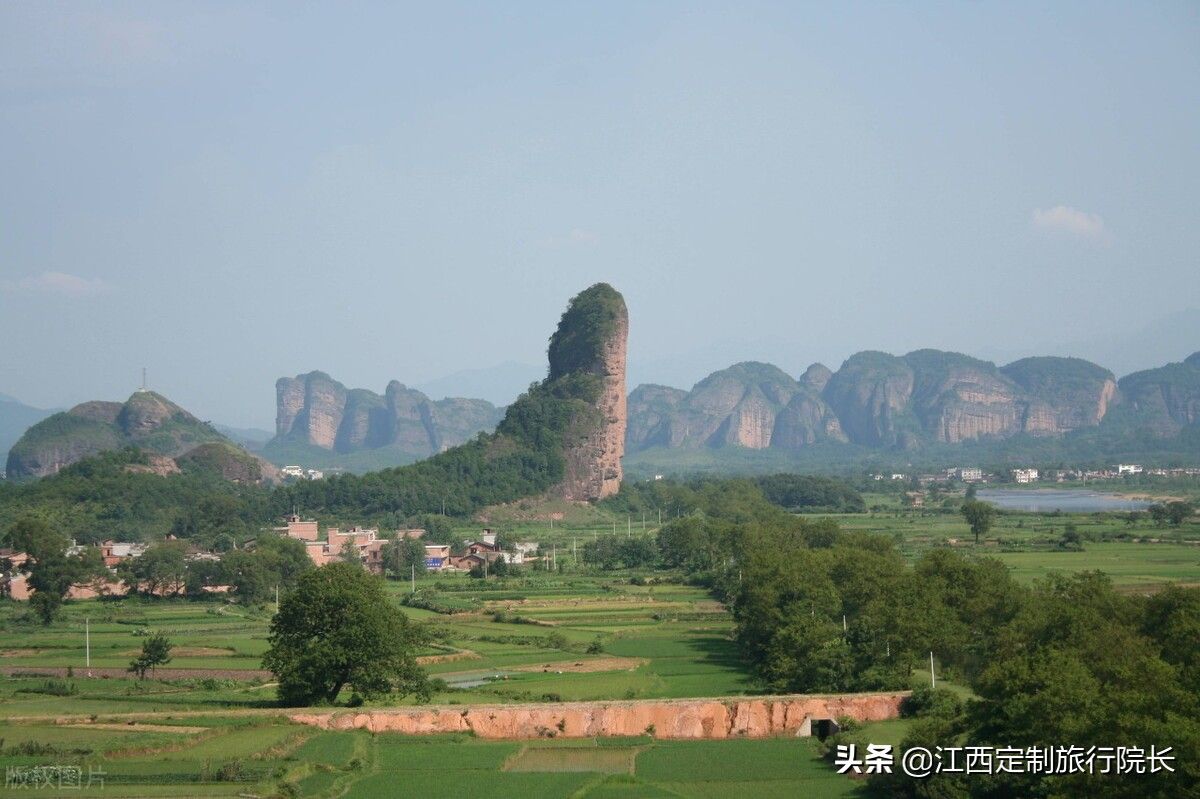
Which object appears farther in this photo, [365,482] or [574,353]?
[574,353]

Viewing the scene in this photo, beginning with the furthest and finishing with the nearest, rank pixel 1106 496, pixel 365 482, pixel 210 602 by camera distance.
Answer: pixel 1106 496 → pixel 365 482 → pixel 210 602

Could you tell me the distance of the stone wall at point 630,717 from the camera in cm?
2698

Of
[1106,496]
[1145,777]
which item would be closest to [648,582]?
[1145,777]

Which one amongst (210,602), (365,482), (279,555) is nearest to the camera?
(210,602)

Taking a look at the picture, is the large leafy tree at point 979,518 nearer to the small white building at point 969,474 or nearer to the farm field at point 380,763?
the farm field at point 380,763

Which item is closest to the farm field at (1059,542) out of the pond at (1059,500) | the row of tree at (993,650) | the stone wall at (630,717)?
the row of tree at (993,650)

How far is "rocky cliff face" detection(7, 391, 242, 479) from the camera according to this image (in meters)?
130

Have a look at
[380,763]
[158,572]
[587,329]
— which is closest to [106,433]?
[587,329]

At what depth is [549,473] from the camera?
97.8 meters

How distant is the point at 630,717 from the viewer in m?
27.6

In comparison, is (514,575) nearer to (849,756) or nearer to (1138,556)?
(1138,556)

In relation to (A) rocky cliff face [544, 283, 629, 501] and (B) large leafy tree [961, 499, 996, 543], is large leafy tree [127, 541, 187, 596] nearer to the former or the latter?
(B) large leafy tree [961, 499, 996, 543]

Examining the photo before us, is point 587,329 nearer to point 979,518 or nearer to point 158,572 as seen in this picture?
point 979,518

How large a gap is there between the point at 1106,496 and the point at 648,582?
227 feet
